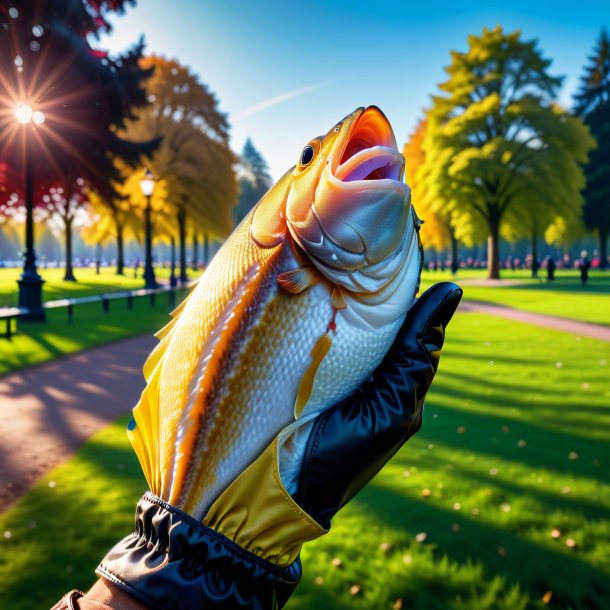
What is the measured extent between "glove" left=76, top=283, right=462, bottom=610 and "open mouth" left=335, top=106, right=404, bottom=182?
49 centimetres

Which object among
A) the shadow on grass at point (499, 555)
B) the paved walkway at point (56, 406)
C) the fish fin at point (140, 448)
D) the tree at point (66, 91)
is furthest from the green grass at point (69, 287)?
the fish fin at point (140, 448)

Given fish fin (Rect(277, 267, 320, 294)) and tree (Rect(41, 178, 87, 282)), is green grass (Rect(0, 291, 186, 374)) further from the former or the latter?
tree (Rect(41, 178, 87, 282))

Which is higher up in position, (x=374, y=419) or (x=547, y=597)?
(x=374, y=419)

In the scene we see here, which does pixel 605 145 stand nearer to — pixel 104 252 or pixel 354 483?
pixel 354 483

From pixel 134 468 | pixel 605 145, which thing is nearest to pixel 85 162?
pixel 134 468

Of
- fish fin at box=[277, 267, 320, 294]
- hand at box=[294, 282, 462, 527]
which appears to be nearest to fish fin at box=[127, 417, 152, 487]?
hand at box=[294, 282, 462, 527]

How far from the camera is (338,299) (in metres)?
1.23

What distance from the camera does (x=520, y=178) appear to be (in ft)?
102

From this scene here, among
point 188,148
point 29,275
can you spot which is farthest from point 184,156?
point 29,275

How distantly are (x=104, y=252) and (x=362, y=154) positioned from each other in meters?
151

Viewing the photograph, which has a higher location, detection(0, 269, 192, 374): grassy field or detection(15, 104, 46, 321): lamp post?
detection(15, 104, 46, 321): lamp post

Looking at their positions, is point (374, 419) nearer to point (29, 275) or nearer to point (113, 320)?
point (29, 275)

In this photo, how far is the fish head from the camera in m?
1.17

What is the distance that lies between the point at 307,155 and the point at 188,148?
32521 mm
